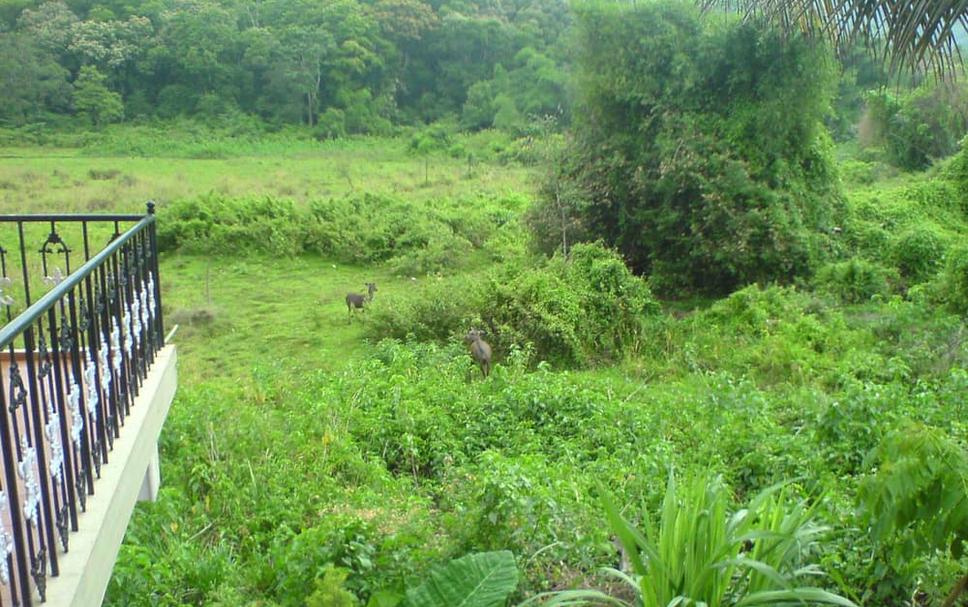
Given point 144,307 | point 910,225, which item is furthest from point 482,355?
point 910,225

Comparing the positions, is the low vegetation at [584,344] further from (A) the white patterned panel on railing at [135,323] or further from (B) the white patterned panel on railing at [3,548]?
(B) the white patterned panel on railing at [3,548]

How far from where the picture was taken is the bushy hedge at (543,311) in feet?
33.7

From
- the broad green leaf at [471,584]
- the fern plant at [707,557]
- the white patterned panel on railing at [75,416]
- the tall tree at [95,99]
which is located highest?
the tall tree at [95,99]

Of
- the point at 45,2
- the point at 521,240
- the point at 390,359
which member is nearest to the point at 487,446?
the point at 390,359

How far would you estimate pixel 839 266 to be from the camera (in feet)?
39.7

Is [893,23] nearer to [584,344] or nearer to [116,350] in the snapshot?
[116,350]

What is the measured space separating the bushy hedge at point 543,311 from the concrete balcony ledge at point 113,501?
5.76 m

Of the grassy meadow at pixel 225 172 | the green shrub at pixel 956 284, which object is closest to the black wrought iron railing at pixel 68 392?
the green shrub at pixel 956 284

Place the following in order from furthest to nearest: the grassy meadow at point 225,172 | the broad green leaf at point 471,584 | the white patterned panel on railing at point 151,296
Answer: the grassy meadow at point 225,172, the white patterned panel on railing at point 151,296, the broad green leaf at point 471,584

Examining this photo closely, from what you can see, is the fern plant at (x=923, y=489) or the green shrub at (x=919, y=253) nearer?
the fern plant at (x=923, y=489)

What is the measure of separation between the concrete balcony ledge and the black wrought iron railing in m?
0.04

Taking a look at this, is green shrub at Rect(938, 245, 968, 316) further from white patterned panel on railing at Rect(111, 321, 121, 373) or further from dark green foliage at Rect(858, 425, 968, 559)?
white patterned panel on railing at Rect(111, 321, 121, 373)

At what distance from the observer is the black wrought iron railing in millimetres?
2441

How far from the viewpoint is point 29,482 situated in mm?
2529
